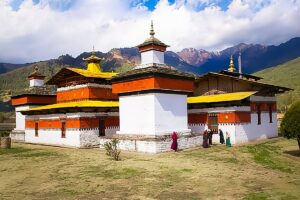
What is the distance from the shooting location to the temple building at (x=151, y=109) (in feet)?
72.6

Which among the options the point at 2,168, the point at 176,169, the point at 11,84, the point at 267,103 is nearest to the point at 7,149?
the point at 2,168

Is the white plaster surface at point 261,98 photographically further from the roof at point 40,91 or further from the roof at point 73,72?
the roof at point 40,91

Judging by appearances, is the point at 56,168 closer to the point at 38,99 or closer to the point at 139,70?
the point at 139,70

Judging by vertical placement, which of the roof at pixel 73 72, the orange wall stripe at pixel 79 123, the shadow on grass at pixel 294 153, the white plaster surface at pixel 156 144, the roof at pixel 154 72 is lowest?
the shadow on grass at pixel 294 153

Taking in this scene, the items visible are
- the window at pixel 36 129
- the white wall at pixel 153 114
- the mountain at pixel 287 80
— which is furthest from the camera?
the mountain at pixel 287 80

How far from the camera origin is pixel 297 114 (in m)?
17.8

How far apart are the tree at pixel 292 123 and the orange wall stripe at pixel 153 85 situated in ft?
25.8

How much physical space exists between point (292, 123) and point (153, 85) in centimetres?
870

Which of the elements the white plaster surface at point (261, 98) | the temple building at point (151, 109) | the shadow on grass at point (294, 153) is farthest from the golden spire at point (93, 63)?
the shadow on grass at point (294, 153)

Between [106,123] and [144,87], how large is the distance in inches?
253

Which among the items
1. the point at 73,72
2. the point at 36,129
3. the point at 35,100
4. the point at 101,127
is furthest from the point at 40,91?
the point at 101,127

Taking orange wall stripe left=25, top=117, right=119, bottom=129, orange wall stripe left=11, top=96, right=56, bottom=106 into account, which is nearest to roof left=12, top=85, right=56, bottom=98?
orange wall stripe left=11, top=96, right=56, bottom=106

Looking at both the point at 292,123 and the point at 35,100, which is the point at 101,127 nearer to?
the point at 35,100

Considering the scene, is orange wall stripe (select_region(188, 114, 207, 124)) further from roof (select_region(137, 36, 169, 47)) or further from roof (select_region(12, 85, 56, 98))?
roof (select_region(12, 85, 56, 98))
